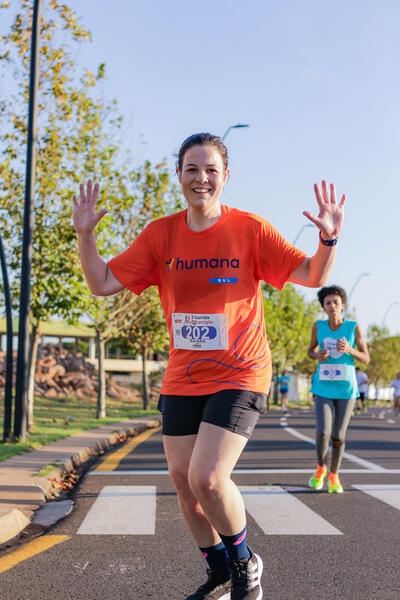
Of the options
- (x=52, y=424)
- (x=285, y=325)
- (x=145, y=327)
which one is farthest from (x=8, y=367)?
(x=285, y=325)

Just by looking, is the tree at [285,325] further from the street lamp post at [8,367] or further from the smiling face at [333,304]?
the smiling face at [333,304]

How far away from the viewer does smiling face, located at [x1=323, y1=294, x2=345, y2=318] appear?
25.2 ft

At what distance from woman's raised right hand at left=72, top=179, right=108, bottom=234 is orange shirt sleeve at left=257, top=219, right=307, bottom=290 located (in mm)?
793

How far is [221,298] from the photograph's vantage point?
3486mm

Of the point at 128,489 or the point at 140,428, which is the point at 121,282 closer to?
the point at 128,489

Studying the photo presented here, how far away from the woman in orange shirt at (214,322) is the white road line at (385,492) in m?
3.81

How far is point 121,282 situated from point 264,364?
82cm

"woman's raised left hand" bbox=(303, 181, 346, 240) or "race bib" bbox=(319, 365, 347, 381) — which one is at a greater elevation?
"woman's raised left hand" bbox=(303, 181, 346, 240)

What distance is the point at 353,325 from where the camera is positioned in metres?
7.88

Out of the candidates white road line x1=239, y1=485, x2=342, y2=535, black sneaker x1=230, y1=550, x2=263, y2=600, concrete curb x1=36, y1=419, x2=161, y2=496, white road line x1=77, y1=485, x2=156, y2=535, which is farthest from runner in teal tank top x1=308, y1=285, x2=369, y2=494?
black sneaker x1=230, y1=550, x2=263, y2=600

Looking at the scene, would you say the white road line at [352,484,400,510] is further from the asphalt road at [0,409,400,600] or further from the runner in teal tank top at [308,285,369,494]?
the runner in teal tank top at [308,285,369,494]

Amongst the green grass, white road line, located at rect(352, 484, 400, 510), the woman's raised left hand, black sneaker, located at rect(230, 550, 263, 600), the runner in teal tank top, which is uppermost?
the woman's raised left hand

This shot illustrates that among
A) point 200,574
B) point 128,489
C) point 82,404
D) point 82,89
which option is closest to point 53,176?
point 82,89

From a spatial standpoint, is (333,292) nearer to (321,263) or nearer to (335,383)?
(335,383)
